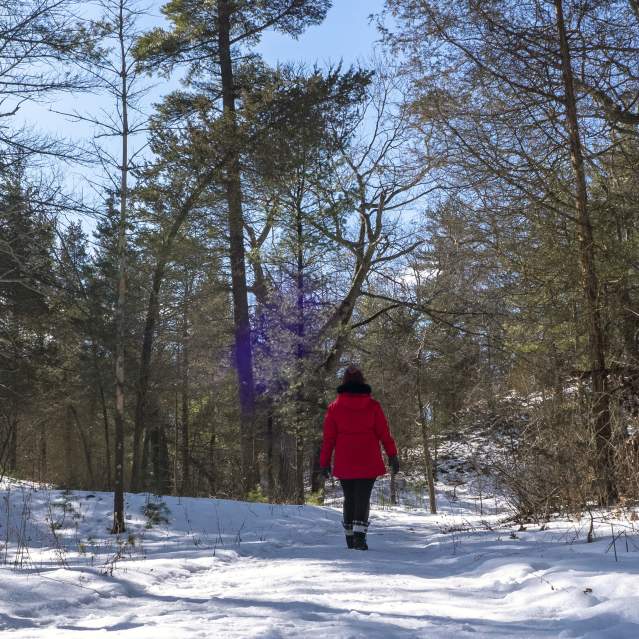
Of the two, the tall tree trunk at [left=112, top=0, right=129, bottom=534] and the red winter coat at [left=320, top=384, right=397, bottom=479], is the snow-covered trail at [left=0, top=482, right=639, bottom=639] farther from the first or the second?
the tall tree trunk at [left=112, top=0, right=129, bottom=534]

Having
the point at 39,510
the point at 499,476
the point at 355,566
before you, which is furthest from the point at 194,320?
the point at 355,566

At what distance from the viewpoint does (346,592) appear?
4.44 metres

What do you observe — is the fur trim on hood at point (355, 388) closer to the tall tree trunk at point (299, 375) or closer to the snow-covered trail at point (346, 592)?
the snow-covered trail at point (346, 592)

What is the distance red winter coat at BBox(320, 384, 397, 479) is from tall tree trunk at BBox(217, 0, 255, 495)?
344 inches

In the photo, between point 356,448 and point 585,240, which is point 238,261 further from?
point 356,448

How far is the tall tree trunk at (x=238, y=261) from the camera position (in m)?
15.4

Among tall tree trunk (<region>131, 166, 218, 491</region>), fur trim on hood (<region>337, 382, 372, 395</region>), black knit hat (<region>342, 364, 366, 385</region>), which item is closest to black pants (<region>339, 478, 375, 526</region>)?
fur trim on hood (<region>337, 382, 372, 395</region>)

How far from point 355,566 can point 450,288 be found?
11344 millimetres

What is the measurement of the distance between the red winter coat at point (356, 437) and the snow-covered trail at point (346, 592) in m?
0.87

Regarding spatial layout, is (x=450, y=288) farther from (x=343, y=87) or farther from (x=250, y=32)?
(x=250, y=32)

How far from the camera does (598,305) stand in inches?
323

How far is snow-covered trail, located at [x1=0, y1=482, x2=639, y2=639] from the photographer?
338cm

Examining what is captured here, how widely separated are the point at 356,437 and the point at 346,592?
2.79 m

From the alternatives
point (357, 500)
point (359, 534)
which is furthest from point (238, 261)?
point (359, 534)
